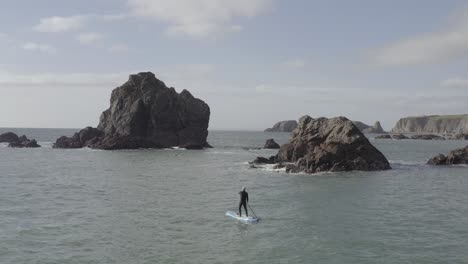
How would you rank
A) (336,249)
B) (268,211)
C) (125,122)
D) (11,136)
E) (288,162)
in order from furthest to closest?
(11,136) → (125,122) → (288,162) → (268,211) → (336,249)

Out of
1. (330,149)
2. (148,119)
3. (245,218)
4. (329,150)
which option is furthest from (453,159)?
(148,119)

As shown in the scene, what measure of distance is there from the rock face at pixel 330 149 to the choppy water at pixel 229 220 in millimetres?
4908

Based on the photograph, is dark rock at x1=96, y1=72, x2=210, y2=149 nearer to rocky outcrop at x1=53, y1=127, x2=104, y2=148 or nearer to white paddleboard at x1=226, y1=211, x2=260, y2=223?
rocky outcrop at x1=53, y1=127, x2=104, y2=148

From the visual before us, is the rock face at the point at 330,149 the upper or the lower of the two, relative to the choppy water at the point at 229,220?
upper

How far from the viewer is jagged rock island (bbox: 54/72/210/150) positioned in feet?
412

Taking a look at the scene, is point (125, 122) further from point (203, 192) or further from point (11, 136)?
point (203, 192)

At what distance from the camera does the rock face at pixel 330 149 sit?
2685 inches

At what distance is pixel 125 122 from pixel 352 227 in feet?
331

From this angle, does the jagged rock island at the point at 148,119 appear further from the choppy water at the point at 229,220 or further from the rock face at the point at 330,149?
the choppy water at the point at 229,220

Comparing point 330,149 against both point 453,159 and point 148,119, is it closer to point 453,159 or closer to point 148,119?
point 453,159

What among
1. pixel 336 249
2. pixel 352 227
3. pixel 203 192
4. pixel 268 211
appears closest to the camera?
pixel 336 249

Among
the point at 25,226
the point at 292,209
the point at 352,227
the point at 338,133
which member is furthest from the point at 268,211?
the point at 338,133

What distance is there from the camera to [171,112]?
426ft

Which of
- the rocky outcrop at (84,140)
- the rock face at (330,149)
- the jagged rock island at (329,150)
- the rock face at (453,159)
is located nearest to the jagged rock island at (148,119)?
the rocky outcrop at (84,140)
